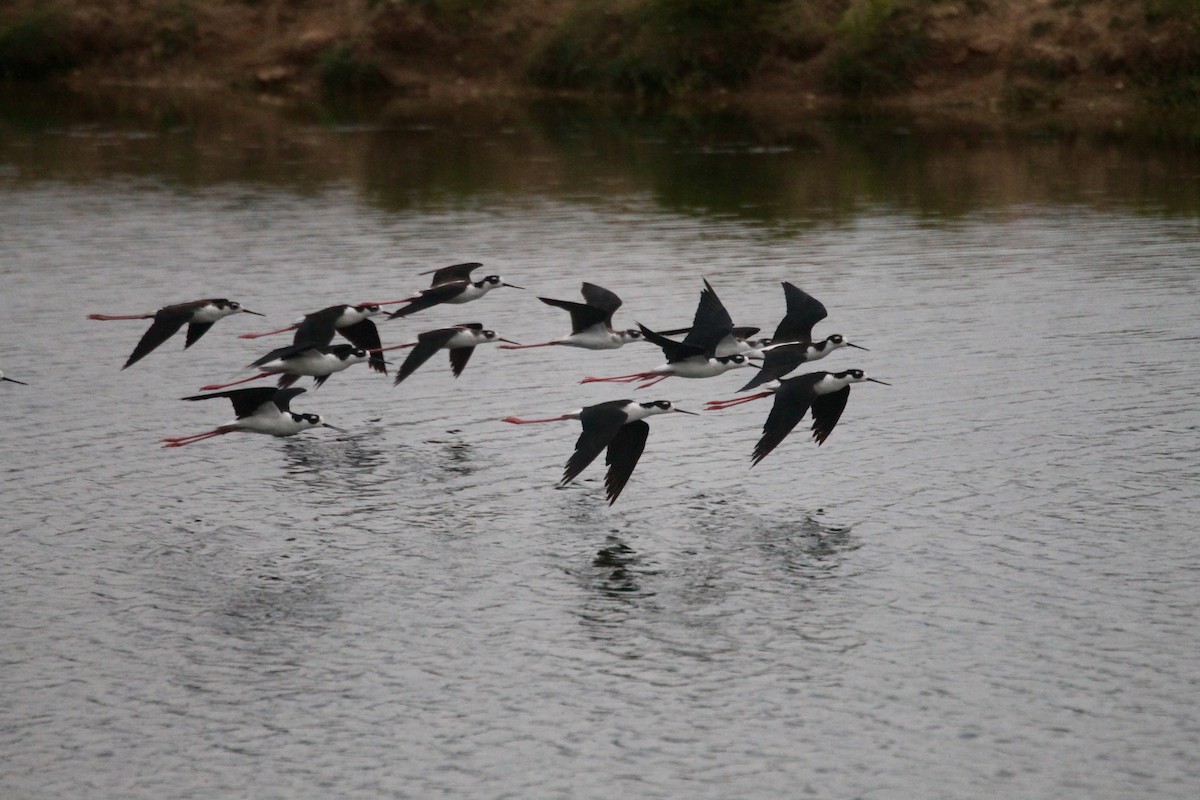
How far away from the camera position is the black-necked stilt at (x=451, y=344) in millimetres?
16141

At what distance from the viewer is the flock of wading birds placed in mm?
14133

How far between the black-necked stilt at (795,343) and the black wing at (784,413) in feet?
1.40

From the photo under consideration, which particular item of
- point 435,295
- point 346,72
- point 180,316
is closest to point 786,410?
point 435,295

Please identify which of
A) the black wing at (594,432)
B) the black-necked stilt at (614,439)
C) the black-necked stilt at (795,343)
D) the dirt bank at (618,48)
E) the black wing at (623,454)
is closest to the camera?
the black wing at (594,432)

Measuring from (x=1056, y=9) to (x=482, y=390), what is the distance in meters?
30.5

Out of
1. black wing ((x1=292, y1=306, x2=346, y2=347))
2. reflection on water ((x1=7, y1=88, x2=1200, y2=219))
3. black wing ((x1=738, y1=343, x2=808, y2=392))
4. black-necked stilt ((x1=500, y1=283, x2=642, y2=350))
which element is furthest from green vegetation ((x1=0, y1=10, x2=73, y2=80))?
black wing ((x1=738, y1=343, x2=808, y2=392))

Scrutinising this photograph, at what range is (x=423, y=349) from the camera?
1634cm

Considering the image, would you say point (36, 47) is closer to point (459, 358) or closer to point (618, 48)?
point (618, 48)

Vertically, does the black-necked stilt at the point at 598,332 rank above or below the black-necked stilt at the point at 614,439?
above

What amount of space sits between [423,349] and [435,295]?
129 cm

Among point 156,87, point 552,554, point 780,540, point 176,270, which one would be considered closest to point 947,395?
point 780,540

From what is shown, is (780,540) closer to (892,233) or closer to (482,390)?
(482,390)

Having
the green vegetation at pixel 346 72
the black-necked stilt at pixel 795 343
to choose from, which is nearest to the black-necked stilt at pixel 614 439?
the black-necked stilt at pixel 795 343

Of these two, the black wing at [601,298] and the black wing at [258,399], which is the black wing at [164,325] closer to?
the black wing at [258,399]
